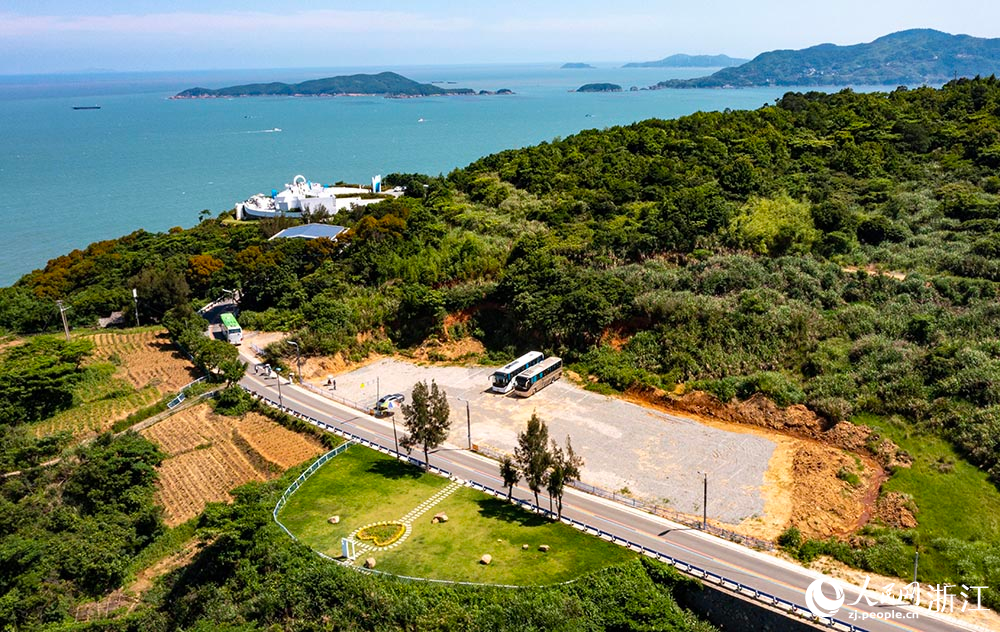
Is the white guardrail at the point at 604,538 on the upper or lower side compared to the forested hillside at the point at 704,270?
lower

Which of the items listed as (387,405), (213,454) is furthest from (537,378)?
(213,454)

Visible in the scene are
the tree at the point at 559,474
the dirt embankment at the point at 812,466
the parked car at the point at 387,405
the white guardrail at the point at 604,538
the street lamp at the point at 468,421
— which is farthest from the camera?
the parked car at the point at 387,405

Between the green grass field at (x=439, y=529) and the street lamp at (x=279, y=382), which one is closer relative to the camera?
the green grass field at (x=439, y=529)

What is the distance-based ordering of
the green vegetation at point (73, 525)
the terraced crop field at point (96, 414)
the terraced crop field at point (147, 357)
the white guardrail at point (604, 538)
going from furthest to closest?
the terraced crop field at point (147, 357), the terraced crop field at point (96, 414), the green vegetation at point (73, 525), the white guardrail at point (604, 538)

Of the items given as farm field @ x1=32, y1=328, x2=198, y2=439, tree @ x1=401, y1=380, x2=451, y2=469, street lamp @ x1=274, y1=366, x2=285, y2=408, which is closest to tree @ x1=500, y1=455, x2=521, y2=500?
tree @ x1=401, y1=380, x2=451, y2=469

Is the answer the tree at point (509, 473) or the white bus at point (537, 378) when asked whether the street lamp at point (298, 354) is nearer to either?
the white bus at point (537, 378)

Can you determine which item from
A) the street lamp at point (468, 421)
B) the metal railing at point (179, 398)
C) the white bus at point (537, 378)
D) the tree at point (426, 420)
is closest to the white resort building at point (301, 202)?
the metal railing at point (179, 398)

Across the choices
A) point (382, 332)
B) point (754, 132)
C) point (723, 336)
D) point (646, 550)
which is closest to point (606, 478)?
point (646, 550)

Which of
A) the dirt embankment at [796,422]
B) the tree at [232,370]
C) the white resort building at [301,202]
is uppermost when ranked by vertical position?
the white resort building at [301,202]
